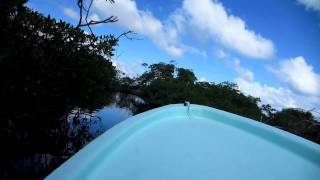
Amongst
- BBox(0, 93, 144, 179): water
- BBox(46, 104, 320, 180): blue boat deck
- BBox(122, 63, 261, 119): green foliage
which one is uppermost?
BBox(122, 63, 261, 119): green foliage

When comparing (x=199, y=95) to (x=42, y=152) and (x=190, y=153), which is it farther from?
(x=190, y=153)

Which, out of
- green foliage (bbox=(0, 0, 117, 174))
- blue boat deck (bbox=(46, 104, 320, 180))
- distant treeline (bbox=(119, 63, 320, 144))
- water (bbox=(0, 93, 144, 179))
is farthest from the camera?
distant treeline (bbox=(119, 63, 320, 144))

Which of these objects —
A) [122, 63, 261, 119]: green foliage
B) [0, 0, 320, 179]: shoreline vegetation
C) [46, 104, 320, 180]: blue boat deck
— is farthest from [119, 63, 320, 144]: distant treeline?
[46, 104, 320, 180]: blue boat deck

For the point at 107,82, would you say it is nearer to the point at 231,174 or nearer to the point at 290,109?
the point at 290,109

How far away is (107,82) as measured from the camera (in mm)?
6348

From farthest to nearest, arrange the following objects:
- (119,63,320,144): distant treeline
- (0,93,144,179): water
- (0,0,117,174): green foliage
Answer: (119,63,320,144): distant treeline < (0,93,144,179): water < (0,0,117,174): green foliage

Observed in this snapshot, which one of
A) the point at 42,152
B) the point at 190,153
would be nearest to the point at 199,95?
the point at 42,152

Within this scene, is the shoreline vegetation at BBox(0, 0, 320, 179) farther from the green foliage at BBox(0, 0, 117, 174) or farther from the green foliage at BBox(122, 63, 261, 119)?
the green foliage at BBox(122, 63, 261, 119)

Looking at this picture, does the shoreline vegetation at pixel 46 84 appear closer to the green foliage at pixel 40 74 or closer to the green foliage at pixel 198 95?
the green foliage at pixel 40 74

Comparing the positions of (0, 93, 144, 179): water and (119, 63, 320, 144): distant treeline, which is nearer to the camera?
(0, 93, 144, 179): water

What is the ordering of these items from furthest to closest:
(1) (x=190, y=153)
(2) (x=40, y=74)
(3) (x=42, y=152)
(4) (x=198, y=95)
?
(4) (x=198, y=95) < (3) (x=42, y=152) < (2) (x=40, y=74) < (1) (x=190, y=153)

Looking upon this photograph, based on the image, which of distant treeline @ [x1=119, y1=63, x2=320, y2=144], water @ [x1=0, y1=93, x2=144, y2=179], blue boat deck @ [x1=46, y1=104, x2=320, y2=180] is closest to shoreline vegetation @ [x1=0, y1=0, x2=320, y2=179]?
water @ [x1=0, y1=93, x2=144, y2=179]

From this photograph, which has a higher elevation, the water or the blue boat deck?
the blue boat deck

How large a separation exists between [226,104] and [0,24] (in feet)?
51.5
